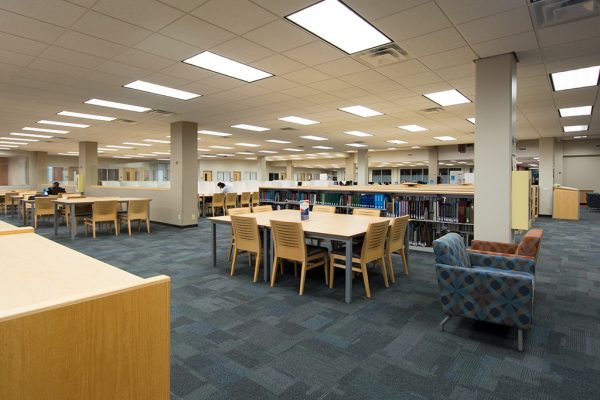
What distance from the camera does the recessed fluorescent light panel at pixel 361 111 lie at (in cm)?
675

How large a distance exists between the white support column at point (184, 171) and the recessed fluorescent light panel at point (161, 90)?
243cm

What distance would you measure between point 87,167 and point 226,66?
9.92 metres

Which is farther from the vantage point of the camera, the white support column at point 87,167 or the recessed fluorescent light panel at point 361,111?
the white support column at point 87,167

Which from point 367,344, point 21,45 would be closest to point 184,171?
point 21,45

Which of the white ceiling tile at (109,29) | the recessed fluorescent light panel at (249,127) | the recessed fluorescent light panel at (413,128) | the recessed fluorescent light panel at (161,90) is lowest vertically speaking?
the white ceiling tile at (109,29)

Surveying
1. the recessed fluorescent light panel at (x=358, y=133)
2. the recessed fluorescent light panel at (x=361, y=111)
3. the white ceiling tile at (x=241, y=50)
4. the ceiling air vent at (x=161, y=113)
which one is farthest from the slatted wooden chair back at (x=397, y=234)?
the recessed fluorescent light panel at (x=358, y=133)

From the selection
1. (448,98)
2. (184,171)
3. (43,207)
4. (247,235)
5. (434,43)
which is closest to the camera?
(434,43)

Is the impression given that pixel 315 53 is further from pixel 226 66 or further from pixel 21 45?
pixel 21 45

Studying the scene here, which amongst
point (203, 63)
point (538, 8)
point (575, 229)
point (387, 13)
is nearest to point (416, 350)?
point (387, 13)

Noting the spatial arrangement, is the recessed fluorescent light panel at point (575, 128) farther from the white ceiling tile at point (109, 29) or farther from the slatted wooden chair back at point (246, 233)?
the white ceiling tile at point (109, 29)

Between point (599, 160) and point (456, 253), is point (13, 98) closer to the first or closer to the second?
point (456, 253)

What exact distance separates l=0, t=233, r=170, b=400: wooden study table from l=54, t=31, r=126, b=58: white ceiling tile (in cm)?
310

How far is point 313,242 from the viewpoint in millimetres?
6125

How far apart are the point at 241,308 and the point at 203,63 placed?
2954mm
